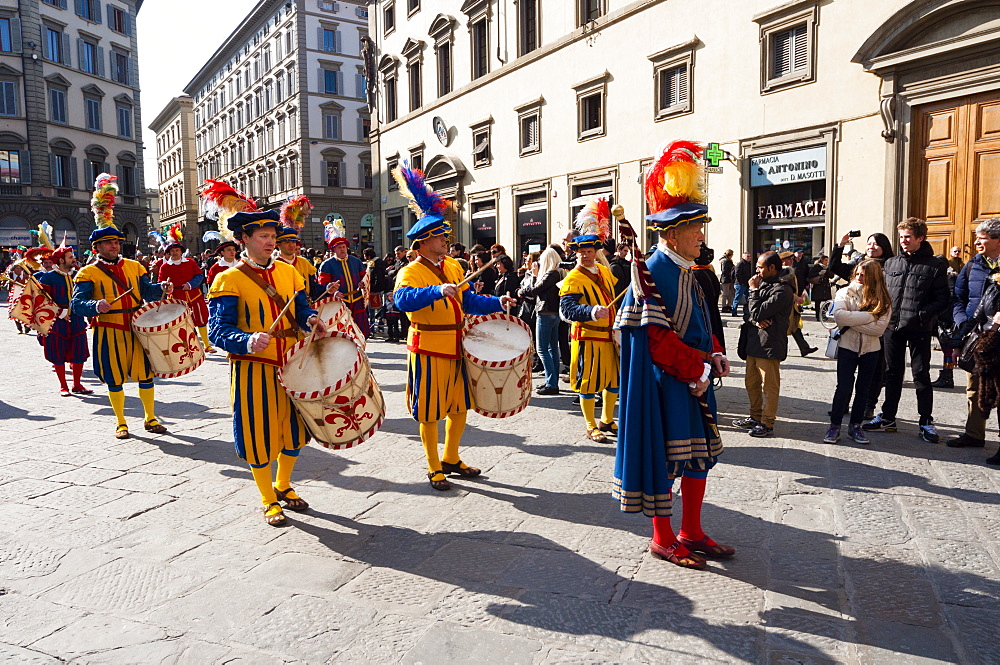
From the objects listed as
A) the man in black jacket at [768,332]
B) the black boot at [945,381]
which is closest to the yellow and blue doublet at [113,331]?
the man in black jacket at [768,332]

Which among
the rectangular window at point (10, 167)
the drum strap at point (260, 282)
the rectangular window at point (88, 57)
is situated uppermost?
the rectangular window at point (88, 57)

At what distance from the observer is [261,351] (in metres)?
3.82

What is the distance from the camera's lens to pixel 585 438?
19.6 feet

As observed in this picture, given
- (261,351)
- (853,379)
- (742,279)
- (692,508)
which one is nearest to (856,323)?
(853,379)

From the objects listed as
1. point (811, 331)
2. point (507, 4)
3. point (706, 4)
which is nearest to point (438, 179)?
point (507, 4)

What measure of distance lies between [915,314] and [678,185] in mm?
3558

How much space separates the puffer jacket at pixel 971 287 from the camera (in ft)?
18.6

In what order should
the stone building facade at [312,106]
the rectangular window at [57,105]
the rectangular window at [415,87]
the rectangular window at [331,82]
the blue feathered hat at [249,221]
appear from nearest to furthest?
the blue feathered hat at [249,221] < the rectangular window at [415,87] < the rectangular window at [57,105] < the stone building facade at [312,106] < the rectangular window at [331,82]

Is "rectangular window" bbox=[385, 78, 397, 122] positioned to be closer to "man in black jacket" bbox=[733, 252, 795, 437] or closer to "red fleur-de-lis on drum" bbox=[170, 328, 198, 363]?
"red fleur-de-lis on drum" bbox=[170, 328, 198, 363]

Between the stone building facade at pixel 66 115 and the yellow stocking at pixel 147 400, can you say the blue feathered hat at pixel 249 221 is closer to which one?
the yellow stocking at pixel 147 400

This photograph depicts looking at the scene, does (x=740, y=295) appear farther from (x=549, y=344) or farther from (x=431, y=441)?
(x=431, y=441)

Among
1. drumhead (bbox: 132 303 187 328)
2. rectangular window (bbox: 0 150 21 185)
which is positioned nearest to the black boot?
drumhead (bbox: 132 303 187 328)

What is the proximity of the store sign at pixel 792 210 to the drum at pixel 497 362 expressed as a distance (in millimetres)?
12534

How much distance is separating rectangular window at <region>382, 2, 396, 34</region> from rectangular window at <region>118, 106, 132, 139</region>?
24232 millimetres
